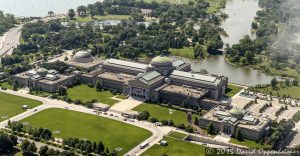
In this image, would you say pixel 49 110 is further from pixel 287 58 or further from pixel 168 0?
pixel 168 0

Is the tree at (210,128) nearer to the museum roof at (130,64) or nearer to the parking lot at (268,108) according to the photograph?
the parking lot at (268,108)

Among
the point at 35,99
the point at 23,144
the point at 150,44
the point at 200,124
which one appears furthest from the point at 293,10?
the point at 23,144

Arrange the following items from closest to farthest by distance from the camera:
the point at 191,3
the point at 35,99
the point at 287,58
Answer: the point at 35,99, the point at 287,58, the point at 191,3

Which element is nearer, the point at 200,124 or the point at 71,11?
the point at 200,124

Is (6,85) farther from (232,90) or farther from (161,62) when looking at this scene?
(232,90)

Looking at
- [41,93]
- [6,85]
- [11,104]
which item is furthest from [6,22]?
[11,104]

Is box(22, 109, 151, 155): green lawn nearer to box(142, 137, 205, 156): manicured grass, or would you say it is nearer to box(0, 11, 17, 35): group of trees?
box(142, 137, 205, 156): manicured grass
